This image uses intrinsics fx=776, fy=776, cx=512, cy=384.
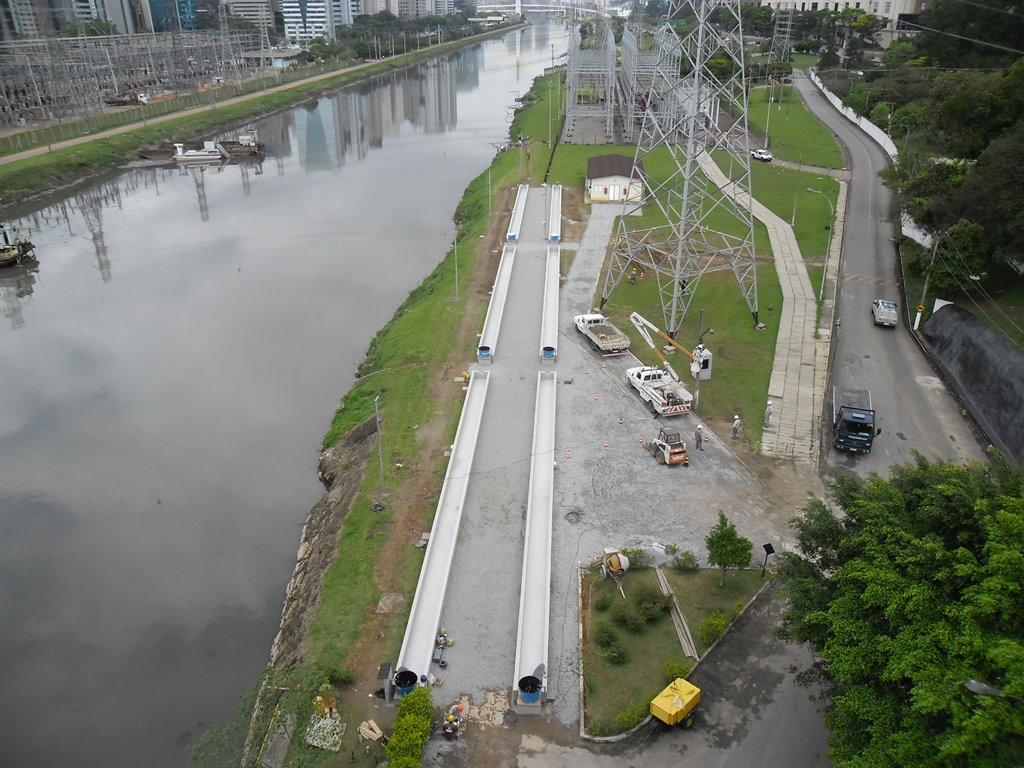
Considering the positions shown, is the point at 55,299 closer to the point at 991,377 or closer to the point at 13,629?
the point at 13,629

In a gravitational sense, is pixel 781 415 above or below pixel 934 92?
below

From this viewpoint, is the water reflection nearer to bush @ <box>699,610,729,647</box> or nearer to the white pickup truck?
the white pickup truck

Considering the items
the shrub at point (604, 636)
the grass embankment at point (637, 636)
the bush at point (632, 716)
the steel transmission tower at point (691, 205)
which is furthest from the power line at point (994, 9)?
the bush at point (632, 716)

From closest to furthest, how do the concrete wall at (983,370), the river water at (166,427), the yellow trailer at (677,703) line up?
the yellow trailer at (677,703) < the river water at (166,427) < the concrete wall at (983,370)

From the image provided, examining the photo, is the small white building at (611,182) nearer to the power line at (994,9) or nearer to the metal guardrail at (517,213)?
the metal guardrail at (517,213)

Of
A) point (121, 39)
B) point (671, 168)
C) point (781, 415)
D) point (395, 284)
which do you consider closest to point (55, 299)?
point (395, 284)

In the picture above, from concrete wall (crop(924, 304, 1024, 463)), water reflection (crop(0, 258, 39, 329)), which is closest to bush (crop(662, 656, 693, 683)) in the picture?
concrete wall (crop(924, 304, 1024, 463))

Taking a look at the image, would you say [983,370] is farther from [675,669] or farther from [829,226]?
[829,226]
